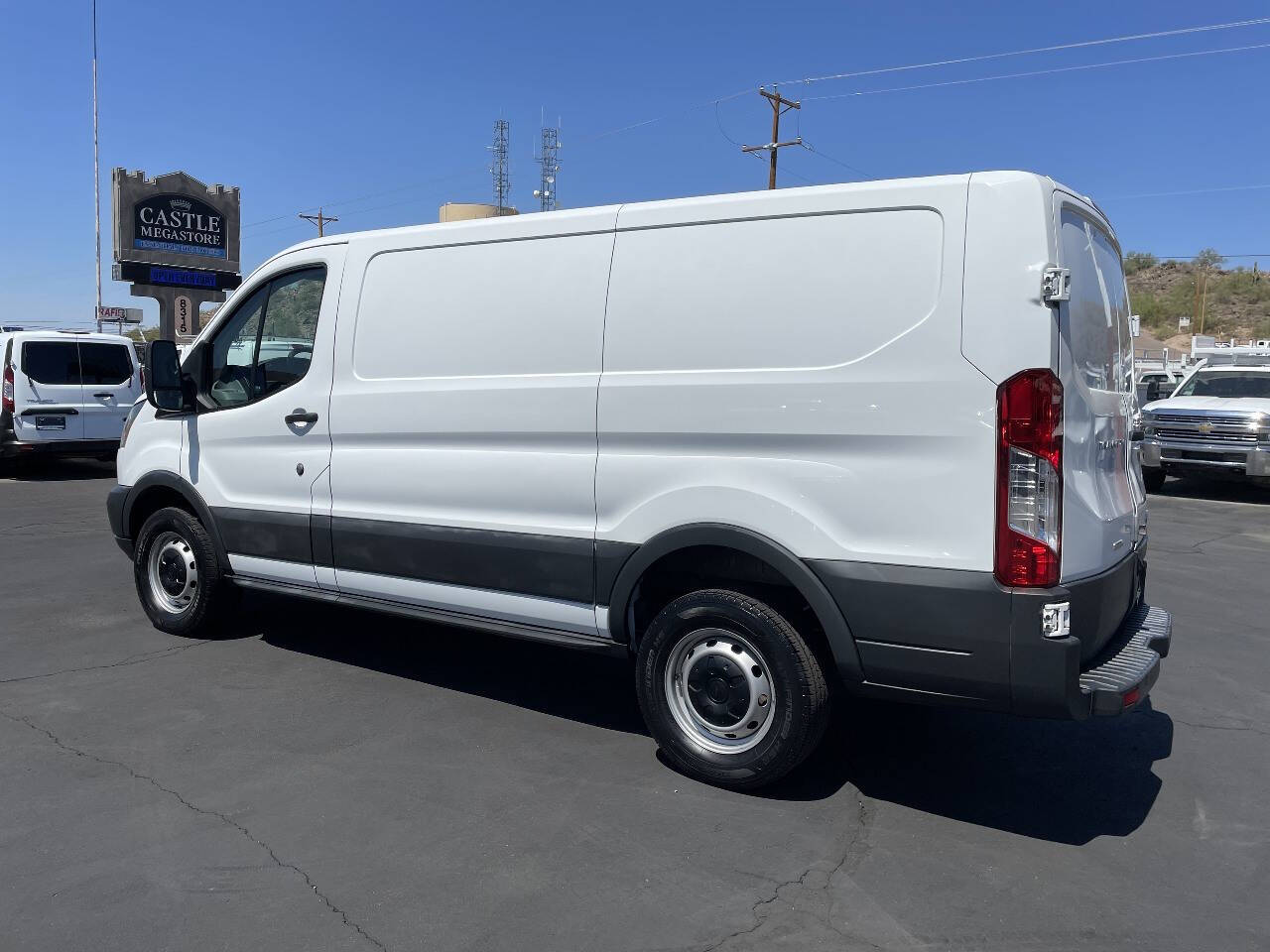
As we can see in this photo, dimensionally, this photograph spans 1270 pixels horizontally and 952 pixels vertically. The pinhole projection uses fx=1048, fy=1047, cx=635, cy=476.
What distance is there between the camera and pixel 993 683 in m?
3.56

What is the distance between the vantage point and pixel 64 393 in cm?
1463

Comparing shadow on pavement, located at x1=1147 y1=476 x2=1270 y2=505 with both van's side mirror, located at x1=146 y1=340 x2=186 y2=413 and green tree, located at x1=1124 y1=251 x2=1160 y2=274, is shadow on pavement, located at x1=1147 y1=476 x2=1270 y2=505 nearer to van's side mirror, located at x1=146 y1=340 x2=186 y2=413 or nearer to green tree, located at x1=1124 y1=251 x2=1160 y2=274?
van's side mirror, located at x1=146 y1=340 x2=186 y2=413

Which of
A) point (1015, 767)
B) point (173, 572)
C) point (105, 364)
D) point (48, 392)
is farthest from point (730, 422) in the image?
point (105, 364)

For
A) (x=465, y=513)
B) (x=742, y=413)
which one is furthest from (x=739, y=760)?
(x=465, y=513)

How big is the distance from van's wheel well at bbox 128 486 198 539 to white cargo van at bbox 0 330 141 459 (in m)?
9.38

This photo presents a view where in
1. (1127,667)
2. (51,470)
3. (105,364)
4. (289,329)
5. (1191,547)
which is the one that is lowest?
(1191,547)

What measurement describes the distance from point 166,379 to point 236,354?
46 cm

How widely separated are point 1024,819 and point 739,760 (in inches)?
43.1

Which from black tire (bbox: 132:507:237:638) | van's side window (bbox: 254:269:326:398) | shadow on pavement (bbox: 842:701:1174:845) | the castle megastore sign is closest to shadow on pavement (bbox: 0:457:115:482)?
black tire (bbox: 132:507:237:638)

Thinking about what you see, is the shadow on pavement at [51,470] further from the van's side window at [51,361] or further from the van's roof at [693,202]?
the van's roof at [693,202]

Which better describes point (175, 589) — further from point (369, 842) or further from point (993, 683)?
point (993, 683)

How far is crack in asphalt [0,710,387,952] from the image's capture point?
3.18 metres

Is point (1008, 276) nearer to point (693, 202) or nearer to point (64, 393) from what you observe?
point (693, 202)

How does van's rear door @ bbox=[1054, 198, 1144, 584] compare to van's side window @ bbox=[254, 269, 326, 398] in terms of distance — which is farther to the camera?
van's side window @ bbox=[254, 269, 326, 398]
